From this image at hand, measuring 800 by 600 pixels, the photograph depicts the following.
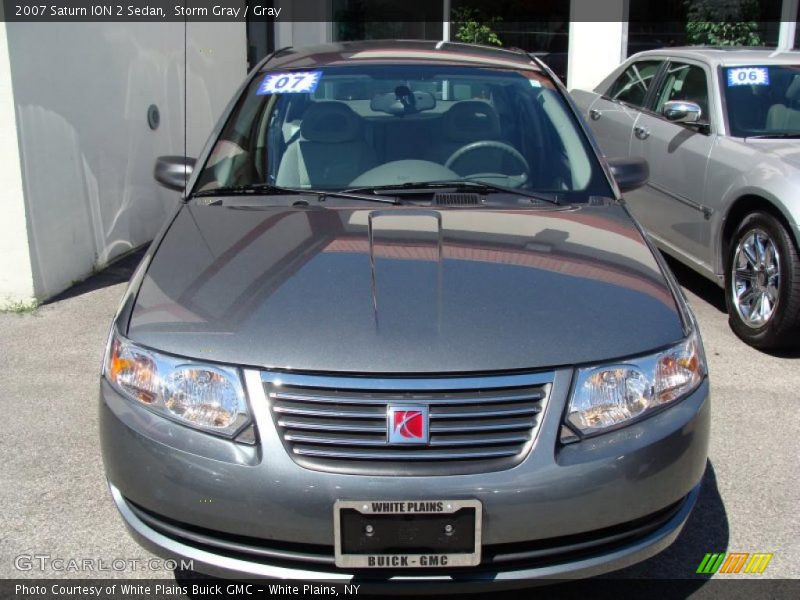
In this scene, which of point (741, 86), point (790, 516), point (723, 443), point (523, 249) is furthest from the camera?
point (741, 86)

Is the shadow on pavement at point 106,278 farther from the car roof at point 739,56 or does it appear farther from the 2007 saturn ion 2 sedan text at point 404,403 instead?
the car roof at point 739,56

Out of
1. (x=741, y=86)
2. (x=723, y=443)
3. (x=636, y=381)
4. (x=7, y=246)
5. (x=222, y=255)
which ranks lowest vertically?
(x=723, y=443)

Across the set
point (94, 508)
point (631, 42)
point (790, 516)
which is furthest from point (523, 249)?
point (631, 42)

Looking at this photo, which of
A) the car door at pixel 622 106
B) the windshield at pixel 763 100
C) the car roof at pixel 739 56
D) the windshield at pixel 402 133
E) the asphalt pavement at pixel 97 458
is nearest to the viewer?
the asphalt pavement at pixel 97 458

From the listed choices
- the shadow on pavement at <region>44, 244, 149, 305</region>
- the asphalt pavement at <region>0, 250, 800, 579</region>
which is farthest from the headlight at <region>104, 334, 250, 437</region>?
the shadow on pavement at <region>44, 244, 149, 305</region>

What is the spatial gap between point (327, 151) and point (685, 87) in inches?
138

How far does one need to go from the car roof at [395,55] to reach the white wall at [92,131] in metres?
1.89

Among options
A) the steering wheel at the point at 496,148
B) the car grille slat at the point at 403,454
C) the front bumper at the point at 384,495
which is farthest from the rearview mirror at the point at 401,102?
the car grille slat at the point at 403,454

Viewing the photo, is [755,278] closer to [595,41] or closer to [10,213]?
[10,213]

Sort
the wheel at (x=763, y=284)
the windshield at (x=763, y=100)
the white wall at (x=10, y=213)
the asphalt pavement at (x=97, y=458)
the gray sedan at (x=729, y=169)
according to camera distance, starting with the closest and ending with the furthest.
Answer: the asphalt pavement at (x=97, y=458) < the wheel at (x=763, y=284) < the gray sedan at (x=729, y=169) < the white wall at (x=10, y=213) < the windshield at (x=763, y=100)

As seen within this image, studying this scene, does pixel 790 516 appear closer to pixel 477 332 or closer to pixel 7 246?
pixel 477 332

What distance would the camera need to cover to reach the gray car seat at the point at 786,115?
540 centimetres

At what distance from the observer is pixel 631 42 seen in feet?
35.7

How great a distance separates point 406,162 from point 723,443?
181 cm
